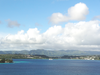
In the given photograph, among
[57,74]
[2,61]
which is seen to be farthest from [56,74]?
[2,61]

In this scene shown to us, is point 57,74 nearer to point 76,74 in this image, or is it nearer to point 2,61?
point 76,74

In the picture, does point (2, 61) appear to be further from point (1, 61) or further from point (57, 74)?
point (57, 74)

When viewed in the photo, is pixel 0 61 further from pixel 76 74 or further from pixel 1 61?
pixel 76 74

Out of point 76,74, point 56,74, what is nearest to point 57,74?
point 56,74

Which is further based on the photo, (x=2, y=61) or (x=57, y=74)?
(x=2, y=61)

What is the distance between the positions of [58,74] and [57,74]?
0.69 meters

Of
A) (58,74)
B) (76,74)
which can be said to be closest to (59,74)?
(58,74)

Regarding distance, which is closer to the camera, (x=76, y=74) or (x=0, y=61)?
(x=76, y=74)

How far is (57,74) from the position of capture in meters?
94.0

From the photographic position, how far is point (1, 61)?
196 m

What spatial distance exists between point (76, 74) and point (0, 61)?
13392 centimetres

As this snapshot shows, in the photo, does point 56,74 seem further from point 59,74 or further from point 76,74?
point 76,74

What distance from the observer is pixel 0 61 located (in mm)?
195375

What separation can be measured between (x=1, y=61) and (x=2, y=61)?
5.22 feet
